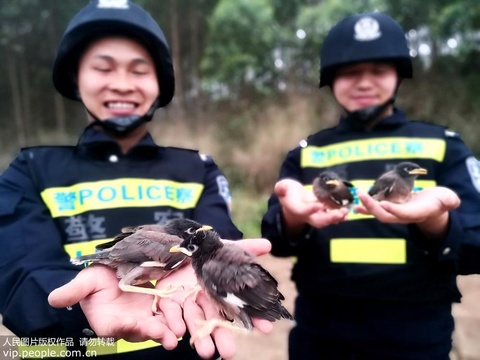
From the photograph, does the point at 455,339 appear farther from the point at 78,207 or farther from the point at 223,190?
the point at 78,207

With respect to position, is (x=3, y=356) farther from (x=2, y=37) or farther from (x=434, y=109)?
(x=2, y=37)

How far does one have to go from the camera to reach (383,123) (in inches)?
116

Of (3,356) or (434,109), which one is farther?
(434,109)

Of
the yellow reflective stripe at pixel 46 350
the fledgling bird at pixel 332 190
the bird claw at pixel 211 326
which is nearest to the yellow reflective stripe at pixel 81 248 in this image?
the yellow reflective stripe at pixel 46 350

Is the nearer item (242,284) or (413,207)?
(242,284)

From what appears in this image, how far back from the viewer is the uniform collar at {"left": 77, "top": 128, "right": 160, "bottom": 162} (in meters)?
2.60

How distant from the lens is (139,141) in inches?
108

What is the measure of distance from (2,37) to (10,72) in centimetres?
190

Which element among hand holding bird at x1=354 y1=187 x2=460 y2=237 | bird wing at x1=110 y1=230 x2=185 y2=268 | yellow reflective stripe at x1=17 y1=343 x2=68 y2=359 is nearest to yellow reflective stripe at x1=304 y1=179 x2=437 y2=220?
hand holding bird at x1=354 y1=187 x2=460 y2=237

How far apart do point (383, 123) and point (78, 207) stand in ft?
6.50

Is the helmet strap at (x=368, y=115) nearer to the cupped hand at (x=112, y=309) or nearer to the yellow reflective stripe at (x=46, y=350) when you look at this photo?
the cupped hand at (x=112, y=309)

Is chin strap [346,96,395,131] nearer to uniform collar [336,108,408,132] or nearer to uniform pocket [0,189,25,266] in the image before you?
uniform collar [336,108,408,132]

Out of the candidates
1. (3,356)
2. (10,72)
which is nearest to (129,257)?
(3,356)

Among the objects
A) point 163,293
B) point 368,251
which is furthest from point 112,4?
point 368,251
